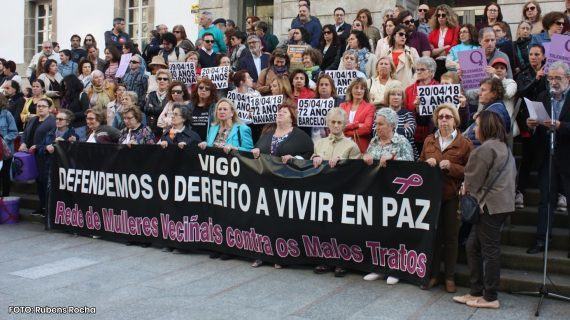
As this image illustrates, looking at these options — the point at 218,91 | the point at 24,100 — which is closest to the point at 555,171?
the point at 218,91

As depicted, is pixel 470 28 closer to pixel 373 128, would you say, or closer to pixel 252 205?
pixel 373 128

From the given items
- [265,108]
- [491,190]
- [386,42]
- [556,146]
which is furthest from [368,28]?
[491,190]

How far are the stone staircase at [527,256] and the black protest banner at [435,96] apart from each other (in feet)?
4.99

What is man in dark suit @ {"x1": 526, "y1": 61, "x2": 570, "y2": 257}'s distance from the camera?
6.55 metres

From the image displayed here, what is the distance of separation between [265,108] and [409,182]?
2.62m

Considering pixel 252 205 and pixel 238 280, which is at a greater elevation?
pixel 252 205

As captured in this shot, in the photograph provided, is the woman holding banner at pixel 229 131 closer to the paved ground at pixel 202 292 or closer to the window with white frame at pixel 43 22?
the paved ground at pixel 202 292

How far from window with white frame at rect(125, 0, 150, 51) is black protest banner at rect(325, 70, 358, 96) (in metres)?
11.4

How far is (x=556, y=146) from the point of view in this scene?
261 inches

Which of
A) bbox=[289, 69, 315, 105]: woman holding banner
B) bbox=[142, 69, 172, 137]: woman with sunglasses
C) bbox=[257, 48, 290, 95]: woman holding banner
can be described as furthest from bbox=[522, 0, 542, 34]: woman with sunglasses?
bbox=[142, 69, 172, 137]: woman with sunglasses

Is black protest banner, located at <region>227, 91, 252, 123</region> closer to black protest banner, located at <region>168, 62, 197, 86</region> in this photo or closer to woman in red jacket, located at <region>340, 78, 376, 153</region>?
black protest banner, located at <region>168, 62, 197, 86</region>

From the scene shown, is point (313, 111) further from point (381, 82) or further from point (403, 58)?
point (403, 58)

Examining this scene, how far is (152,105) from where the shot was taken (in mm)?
10078

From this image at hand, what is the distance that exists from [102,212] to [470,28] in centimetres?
575
